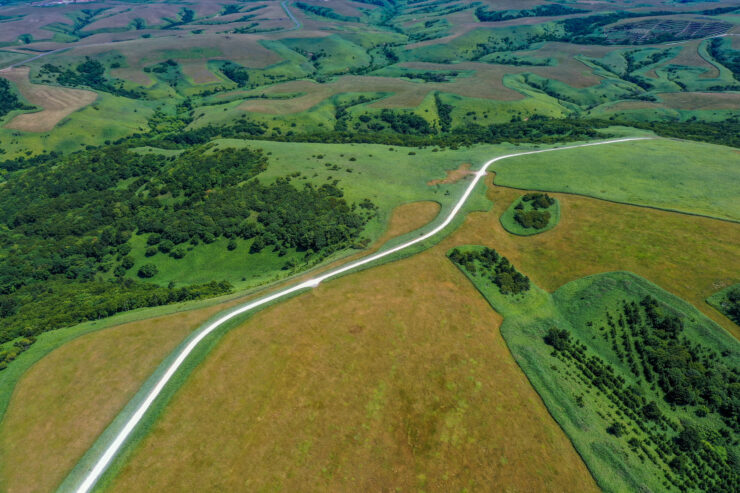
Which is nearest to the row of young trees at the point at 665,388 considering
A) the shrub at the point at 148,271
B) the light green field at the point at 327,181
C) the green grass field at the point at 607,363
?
the green grass field at the point at 607,363

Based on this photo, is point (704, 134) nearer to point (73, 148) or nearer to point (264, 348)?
point (264, 348)

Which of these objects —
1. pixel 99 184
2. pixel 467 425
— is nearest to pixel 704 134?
pixel 467 425

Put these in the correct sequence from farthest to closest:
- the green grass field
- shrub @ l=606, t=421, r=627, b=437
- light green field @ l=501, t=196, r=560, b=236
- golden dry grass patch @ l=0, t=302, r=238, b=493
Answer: light green field @ l=501, t=196, r=560, b=236
shrub @ l=606, t=421, r=627, b=437
the green grass field
golden dry grass patch @ l=0, t=302, r=238, b=493

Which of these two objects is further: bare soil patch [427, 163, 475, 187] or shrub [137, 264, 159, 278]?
bare soil patch [427, 163, 475, 187]

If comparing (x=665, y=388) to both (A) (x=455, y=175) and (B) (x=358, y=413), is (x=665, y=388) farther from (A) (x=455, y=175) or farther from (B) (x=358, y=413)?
(A) (x=455, y=175)

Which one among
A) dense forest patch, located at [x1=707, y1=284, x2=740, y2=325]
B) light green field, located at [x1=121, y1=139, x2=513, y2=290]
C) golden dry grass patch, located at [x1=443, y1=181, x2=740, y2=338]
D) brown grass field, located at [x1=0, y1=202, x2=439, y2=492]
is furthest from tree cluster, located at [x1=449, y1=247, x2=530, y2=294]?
brown grass field, located at [x1=0, y1=202, x2=439, y2=492]

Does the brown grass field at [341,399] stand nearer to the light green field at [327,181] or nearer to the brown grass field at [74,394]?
the brown grass field at [74,394]

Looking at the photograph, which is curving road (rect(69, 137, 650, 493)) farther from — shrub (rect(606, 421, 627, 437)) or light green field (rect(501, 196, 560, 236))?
shrub (rect(606, 421, 627, 437))
